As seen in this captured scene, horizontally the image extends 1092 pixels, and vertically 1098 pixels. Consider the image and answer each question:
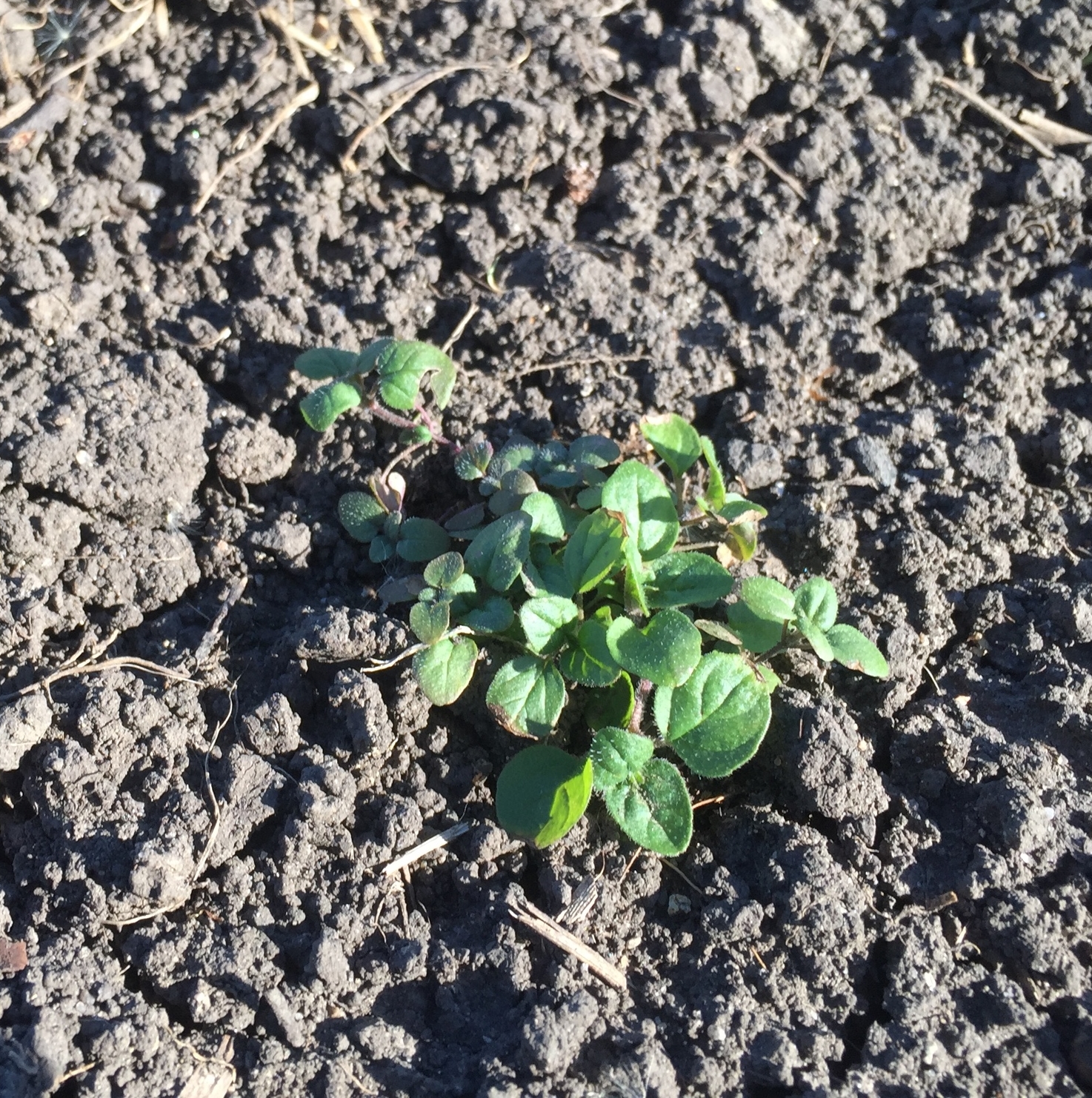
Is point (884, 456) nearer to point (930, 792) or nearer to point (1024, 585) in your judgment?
point (1024, 585)

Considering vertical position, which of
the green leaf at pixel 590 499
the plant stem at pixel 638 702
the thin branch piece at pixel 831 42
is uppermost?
the thin branch piece at pixel 831 42

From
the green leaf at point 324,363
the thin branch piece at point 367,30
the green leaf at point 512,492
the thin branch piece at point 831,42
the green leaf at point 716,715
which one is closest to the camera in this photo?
the green leaf at point 716,715

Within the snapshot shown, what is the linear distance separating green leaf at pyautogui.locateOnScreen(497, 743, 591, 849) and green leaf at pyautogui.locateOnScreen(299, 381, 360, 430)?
869 mm

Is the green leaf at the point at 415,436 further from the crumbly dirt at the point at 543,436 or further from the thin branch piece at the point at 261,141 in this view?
the thin branch piece at the point at 261,141

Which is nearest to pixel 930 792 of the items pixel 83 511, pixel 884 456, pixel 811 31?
pixel 884 456

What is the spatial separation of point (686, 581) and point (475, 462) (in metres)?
0.55

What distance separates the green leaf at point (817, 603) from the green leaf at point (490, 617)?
0.58 meters

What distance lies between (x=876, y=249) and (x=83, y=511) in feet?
7.12

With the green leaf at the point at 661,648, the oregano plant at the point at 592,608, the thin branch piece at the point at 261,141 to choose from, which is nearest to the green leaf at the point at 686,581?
the oregano plant at the point at 592,608

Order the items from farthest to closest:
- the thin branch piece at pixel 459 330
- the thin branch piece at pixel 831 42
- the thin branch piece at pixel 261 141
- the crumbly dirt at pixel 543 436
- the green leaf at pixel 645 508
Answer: the thin branch piece at pixel 831 42 → the thin branch piece at pixel 261 141 → the thin branch piece at pixel 459 330 → the green leaf at pixel 645 508 → the crumbly dirt at pixel 543 436

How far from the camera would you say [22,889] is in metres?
1.99

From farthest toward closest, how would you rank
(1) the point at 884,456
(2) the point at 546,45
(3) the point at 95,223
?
(2) the point at 546,45 → (3) the point at 95,223 → (1) the point at 884,456

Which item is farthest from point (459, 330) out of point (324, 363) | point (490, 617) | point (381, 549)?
point (490, 617)

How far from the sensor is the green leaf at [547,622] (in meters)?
2.13
